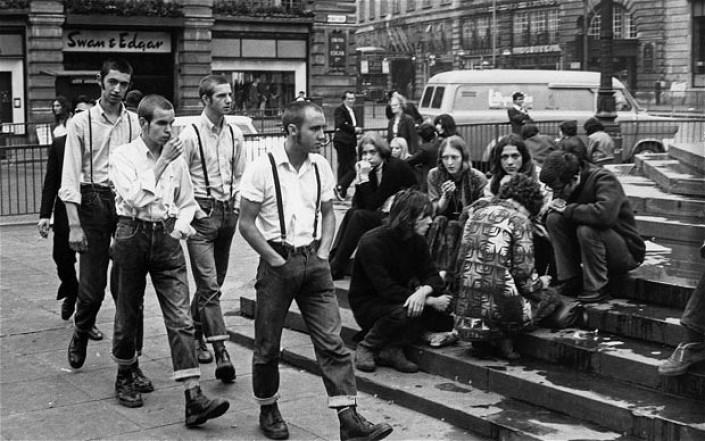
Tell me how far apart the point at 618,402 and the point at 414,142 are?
34.1 ft

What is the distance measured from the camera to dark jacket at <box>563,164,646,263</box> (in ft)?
23.4

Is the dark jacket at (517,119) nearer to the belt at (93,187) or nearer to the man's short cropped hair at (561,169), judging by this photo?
the man's short cropped hair at (561,169)

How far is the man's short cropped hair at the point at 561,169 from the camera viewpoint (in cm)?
743

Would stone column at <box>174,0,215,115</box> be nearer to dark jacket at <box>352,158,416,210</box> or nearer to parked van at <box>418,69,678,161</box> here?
parked van at <box>418,69,678,161</box>

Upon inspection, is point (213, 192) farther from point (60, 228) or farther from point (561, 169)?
point (561, 169)

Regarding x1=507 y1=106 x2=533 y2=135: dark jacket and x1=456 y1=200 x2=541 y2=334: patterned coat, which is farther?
x1=507 y1=106 x2=533 y2=135: dark jacket

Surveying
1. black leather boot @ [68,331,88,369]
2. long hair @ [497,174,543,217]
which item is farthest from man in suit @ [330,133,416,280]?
black leather boot @ [68,331,88,369]

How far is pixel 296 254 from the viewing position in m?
5.98

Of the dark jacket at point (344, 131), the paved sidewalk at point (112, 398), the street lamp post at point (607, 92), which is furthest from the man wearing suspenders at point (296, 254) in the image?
the street lamp post at point (607, 92)

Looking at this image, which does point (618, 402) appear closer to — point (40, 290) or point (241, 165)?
point (241, 165)

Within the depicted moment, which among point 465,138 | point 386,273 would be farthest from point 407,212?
point 465,138

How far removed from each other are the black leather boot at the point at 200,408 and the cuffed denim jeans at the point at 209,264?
0.87 metres

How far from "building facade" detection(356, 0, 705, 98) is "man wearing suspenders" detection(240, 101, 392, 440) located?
94.1ft

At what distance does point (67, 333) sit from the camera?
8.70 meters
